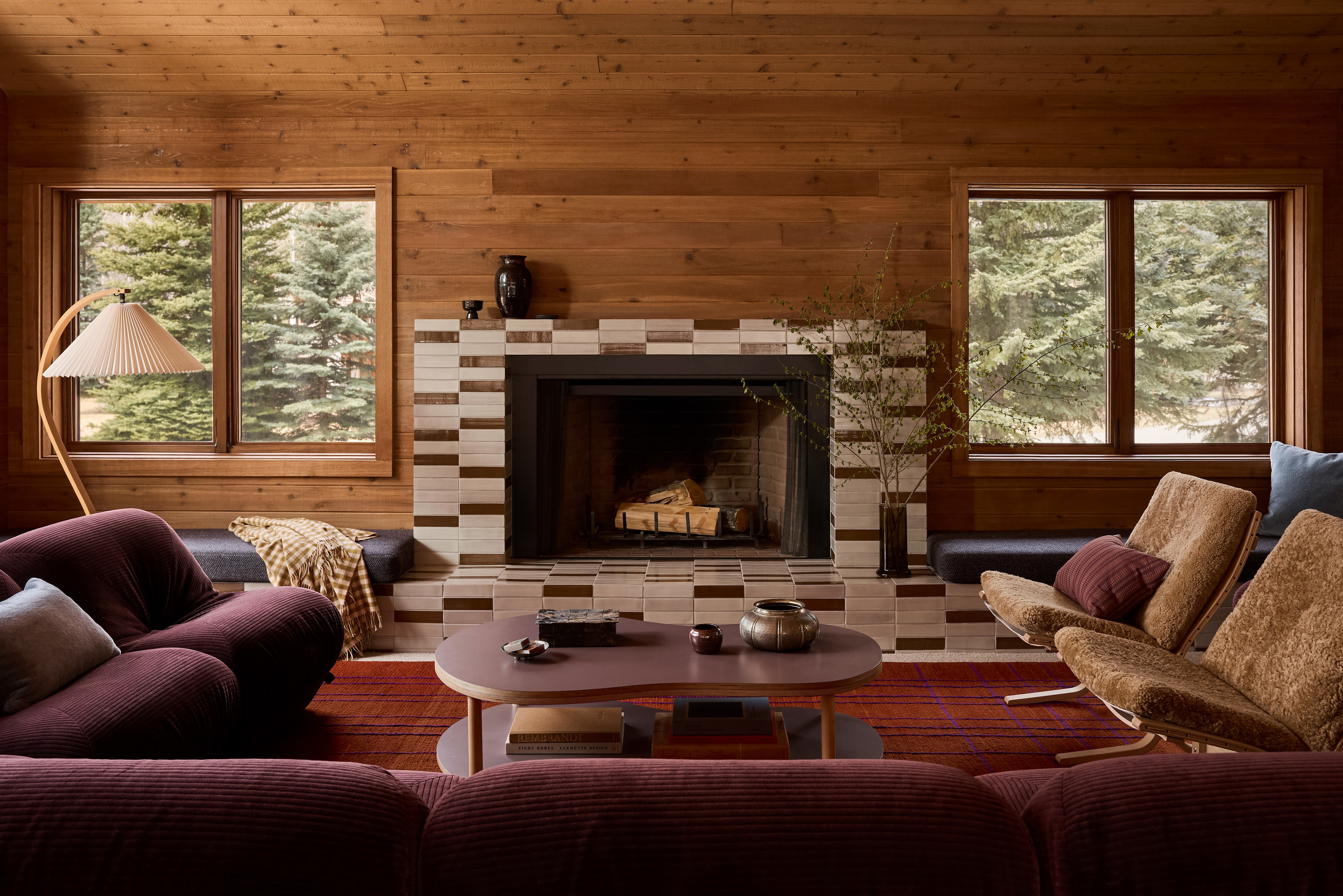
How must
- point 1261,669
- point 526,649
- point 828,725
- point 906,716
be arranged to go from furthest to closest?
point 906,716 < point 526,649 < point 828,725 < point 1261,669

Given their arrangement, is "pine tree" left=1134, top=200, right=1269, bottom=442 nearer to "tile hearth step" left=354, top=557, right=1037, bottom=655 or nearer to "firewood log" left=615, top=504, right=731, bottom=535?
"tile hearth step" left=354, top=557, right=1037, bottom=655

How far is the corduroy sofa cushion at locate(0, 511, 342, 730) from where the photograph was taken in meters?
2.52

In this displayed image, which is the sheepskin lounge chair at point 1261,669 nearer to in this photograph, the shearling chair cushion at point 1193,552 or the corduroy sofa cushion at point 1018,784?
the shearling chair cushion at point 1193,552

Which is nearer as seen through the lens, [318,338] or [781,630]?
[781,630]

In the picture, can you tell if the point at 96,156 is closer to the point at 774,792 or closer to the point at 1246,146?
the point at 774,792

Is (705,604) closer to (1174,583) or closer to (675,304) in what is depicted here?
(675,304)

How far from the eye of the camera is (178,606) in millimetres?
2895

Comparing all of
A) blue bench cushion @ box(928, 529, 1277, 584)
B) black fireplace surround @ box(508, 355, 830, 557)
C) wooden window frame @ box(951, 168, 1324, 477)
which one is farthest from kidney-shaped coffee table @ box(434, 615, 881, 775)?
wooden window frame @ box(951, 168, 1324, 477)

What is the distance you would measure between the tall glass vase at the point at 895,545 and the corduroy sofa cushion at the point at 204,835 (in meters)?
3.24

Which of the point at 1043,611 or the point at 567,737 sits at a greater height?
the point at 1043,611

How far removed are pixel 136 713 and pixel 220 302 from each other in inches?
116

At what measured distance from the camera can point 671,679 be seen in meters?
2.24

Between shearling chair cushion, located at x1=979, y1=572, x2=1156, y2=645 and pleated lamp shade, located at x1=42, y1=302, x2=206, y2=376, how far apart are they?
309 centimetres

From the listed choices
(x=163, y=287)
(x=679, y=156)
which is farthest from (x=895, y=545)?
(x=163, y=287)
